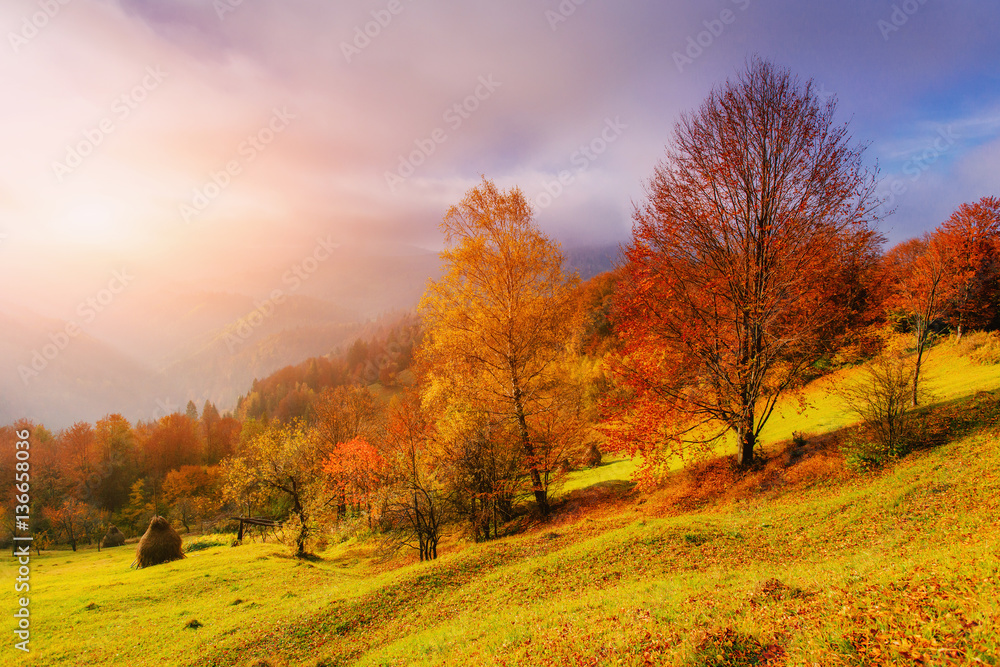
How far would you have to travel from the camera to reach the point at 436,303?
1816cm

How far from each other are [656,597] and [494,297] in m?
12.6

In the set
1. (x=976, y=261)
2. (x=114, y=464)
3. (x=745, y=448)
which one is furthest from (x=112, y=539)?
(x=976, y=261)

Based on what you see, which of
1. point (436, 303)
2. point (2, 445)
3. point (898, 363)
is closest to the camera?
point (898, 363)

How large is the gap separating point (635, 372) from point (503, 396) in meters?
6.70

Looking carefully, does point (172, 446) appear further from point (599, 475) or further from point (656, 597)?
point (656, 597)

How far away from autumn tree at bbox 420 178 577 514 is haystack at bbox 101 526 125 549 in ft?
209

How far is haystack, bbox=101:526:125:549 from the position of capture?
52475 millimetres

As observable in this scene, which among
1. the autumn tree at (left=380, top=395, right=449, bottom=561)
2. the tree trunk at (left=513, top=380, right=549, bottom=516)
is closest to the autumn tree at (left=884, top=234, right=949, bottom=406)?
the tree trunk at (left=513, top=380, right=549, bottom=516)

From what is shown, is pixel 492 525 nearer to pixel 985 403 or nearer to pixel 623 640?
pixel 623 640

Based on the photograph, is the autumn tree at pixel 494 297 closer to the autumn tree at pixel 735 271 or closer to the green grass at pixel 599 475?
the autumn tree at pixel 735 271

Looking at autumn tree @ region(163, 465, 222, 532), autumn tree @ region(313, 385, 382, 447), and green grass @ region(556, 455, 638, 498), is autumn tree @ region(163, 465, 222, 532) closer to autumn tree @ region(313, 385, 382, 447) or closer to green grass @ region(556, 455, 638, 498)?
autumn tree @ region(313, 385, 382, 447)

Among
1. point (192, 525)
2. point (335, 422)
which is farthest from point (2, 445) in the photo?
point (335, 422)

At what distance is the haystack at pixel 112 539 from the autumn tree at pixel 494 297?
6385 cm

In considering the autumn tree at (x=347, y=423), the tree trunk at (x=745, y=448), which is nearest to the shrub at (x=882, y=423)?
the tree trunk at (x=745, y=448)
